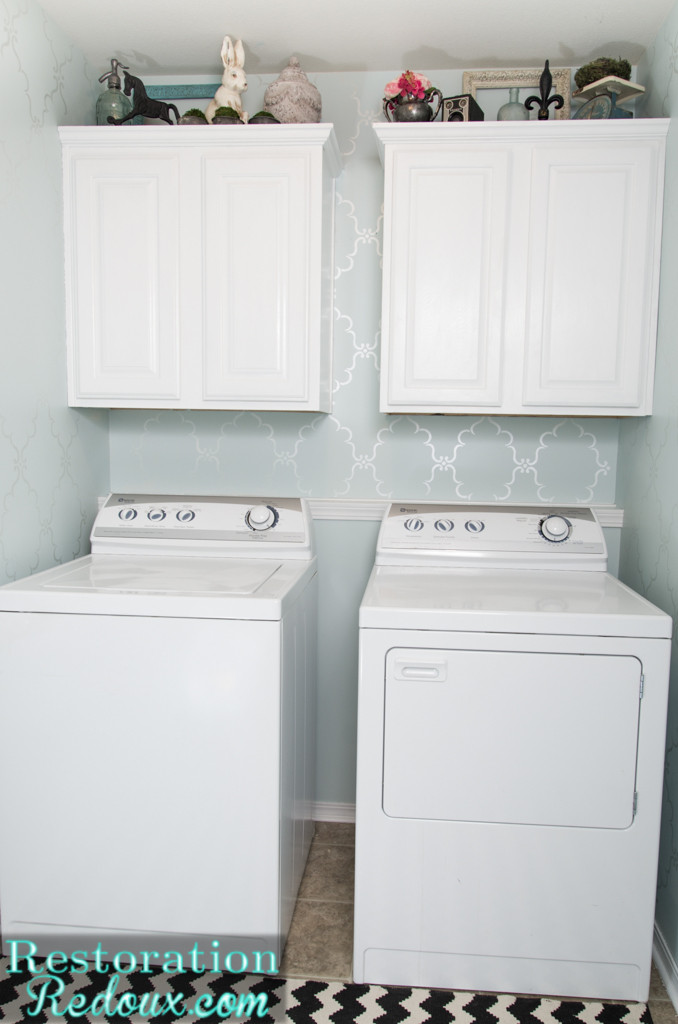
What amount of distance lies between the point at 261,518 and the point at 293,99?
1.20m

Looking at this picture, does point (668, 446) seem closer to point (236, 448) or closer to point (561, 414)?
point (561, 414)

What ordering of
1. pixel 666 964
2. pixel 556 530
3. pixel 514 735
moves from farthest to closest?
pixel 556 530 < pixel 666 964 < pixel 514 735

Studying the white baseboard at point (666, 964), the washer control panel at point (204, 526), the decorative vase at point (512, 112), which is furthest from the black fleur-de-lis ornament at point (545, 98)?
the white baseboard at point (666, 964)

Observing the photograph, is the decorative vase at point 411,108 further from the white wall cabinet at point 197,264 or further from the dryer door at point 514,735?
the dryer door at point 514,735

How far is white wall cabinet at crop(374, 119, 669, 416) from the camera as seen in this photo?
6.27ft

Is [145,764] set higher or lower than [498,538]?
lower

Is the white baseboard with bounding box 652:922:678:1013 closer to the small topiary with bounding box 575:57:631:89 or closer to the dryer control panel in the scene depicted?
the dryer control panel

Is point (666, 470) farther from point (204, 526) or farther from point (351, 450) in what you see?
point (204, 526)

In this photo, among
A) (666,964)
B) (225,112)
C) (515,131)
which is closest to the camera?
(666,964)

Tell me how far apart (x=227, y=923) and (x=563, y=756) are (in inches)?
33.4

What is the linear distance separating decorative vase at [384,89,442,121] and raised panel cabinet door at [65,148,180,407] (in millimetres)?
625

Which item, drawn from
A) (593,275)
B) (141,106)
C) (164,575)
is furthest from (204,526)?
(593,275)

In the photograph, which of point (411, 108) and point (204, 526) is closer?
point (411, 108)

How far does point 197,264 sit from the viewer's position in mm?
2010
